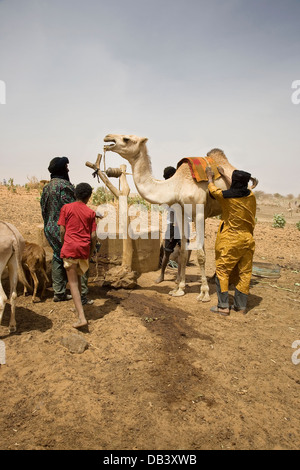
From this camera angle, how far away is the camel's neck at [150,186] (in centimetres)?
581

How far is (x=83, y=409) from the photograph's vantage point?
9.20 feet

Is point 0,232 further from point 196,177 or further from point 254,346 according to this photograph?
point 254,346

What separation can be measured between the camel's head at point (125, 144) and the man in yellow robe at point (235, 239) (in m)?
1.56

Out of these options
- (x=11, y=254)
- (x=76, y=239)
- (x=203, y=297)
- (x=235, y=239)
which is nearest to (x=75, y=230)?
(x=76, y=239)

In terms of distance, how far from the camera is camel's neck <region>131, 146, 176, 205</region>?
229 inches

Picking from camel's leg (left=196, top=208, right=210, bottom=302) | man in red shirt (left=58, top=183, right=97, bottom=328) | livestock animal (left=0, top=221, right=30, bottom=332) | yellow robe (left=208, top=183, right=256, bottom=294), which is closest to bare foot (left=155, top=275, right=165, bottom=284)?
camel's leg (left=196, top=208, right=210, bottom=302)

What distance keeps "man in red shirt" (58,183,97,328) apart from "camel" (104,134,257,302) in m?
1.67

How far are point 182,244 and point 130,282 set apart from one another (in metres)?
1.31

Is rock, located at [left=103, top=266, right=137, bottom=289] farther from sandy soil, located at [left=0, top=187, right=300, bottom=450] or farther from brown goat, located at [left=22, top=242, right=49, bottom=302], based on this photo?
brown goat, located at [left=22, top=242, right=49, bottom=302]

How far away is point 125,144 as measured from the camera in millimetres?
5578

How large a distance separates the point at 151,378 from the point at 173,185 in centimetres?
365

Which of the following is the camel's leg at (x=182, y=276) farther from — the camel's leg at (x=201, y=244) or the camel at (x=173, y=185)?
the camel's leg at (x=201, y=244)

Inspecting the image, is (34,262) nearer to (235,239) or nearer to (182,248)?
(182,248)

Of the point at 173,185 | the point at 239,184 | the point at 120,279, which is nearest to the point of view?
the point at 239,184
